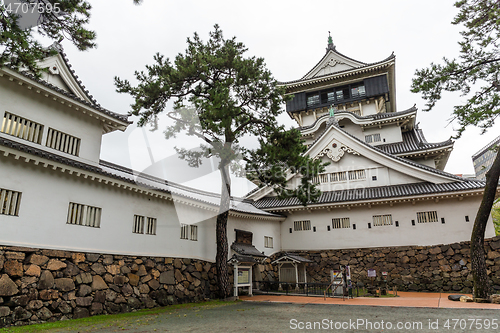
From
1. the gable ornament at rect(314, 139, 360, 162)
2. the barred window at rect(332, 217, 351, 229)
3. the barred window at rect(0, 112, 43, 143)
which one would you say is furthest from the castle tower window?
the barred window at rect(0, 112, 43, 143)

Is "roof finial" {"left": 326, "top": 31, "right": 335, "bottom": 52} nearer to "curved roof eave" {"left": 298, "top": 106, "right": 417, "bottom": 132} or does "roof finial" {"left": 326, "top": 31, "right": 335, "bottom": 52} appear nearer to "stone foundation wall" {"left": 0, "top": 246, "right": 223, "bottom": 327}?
"curved roof eave" {"left": 298, "top": 106, "right": 417, "bottom": 132}

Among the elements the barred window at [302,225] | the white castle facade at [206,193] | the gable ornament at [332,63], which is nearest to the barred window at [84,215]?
the white castle facade at [206,193]

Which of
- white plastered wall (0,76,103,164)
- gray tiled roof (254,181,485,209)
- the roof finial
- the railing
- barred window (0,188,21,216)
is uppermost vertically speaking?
the roof finial

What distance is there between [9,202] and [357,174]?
64.3 ft

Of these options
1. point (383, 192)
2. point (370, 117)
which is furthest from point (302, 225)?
point (370, 117)

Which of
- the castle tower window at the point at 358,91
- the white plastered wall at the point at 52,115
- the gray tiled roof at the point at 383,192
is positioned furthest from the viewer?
the castle tower window at the point at 358,91

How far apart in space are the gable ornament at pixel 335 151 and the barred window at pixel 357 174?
4.15 feet

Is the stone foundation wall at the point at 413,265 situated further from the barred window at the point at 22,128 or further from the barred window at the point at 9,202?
the barred window at the point at 22,128

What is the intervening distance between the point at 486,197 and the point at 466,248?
506 cm

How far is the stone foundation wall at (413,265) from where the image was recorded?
643 inches

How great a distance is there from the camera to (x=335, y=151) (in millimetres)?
22547

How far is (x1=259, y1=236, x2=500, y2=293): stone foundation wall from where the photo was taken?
16.3 metres

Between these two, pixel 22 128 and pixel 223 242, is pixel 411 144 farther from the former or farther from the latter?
pixel 22 128

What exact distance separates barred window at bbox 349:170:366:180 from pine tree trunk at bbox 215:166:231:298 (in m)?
10.7
